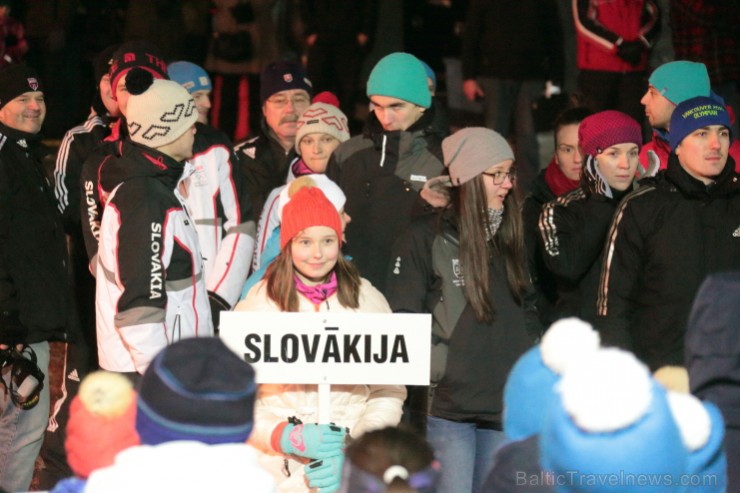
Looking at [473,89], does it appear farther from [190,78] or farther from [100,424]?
[100,424]

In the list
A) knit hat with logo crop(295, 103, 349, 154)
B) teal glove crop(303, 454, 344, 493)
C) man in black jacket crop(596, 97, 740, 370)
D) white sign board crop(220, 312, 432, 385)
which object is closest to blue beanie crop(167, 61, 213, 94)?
knit hat with logo crop(295, 103, 349, 154)

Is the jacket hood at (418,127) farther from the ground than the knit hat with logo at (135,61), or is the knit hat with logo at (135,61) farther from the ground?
the knit hat with logo at (135,61)

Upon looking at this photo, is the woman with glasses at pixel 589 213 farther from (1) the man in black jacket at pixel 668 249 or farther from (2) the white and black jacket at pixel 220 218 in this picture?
(2) the white and black jacket at pixel 220 218

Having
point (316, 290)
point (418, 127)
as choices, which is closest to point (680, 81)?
point (418, 127)

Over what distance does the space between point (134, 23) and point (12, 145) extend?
5180 millimetres

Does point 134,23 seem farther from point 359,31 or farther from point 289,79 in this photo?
point 289,79

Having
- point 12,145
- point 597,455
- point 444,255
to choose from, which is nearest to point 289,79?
point 12,145

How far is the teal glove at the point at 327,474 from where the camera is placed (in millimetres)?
4672

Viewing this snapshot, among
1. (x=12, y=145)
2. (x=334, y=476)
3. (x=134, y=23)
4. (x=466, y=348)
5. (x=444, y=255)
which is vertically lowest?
(x=334, y=476)

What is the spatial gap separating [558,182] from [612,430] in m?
4.83

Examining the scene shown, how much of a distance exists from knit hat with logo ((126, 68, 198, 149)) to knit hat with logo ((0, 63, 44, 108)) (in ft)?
4.17

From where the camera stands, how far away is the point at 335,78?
1162 centimetres

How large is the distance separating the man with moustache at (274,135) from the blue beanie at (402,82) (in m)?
1.01

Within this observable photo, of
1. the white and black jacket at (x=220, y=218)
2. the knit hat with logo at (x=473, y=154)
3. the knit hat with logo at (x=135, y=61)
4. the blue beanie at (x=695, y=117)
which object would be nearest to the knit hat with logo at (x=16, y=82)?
the knit hat with logo at (x=135, y=61)
